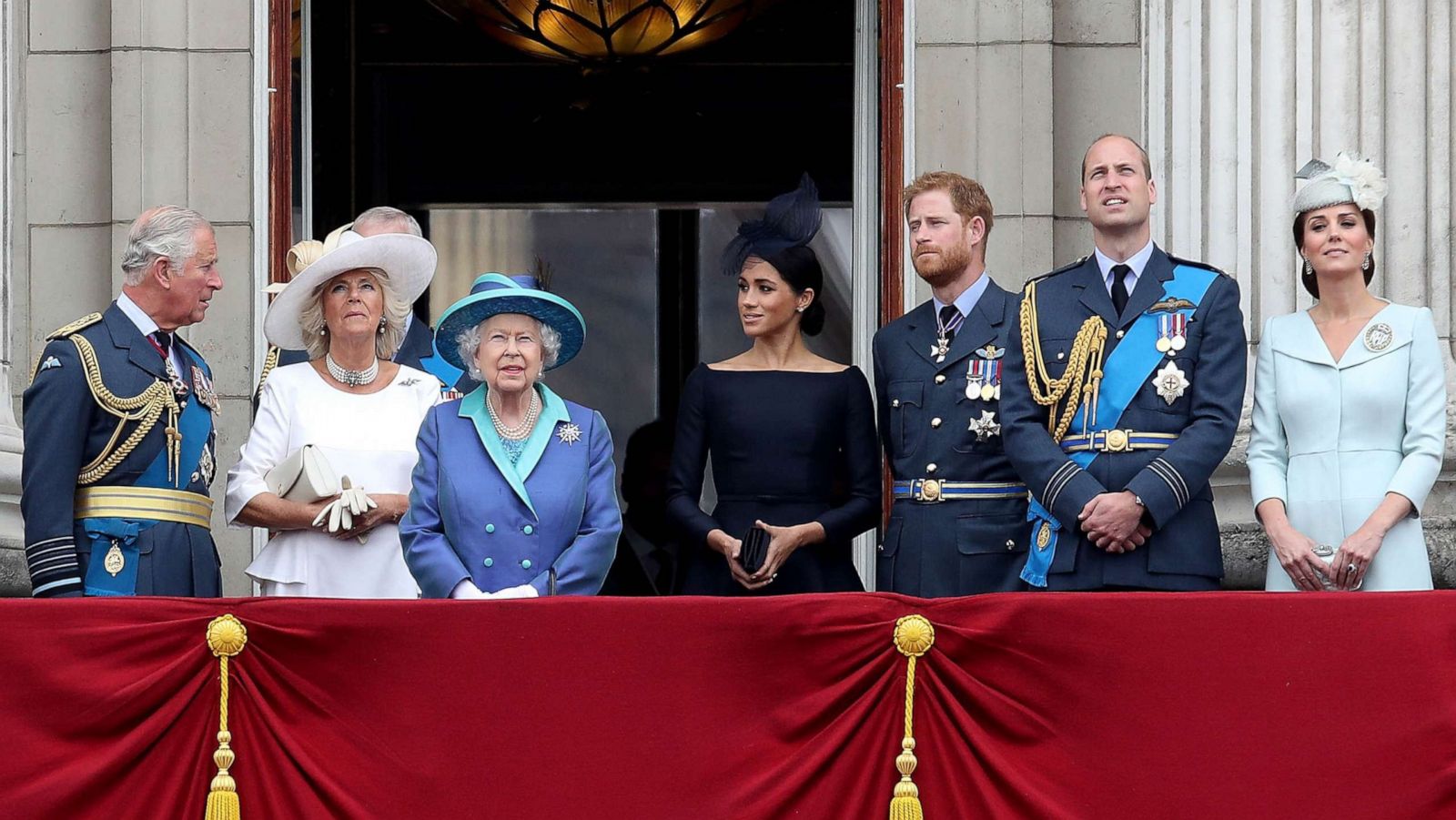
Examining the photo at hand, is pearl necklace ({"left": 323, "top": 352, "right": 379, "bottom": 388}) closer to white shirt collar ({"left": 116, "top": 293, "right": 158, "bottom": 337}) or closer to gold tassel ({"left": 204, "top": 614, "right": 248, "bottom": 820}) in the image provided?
white shirt collar ({"left": 116, "top": 293, "right": 158, "bottom": 337})

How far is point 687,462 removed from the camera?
6.36 metres

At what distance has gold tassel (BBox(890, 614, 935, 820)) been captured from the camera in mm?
5023

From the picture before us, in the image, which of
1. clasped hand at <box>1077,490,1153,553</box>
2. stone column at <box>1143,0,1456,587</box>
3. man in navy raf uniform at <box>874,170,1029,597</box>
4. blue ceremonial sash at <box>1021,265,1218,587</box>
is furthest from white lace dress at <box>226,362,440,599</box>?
stone column at <box>1143,0,1456,587</box>

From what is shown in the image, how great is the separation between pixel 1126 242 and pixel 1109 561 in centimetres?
88

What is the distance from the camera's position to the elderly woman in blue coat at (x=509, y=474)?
223 inches

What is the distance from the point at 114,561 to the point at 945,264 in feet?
7.71

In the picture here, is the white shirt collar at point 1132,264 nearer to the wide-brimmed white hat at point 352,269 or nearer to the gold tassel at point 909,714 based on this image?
the gold tassel at point 909,714

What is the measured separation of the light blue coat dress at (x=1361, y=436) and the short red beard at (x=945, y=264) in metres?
0.91

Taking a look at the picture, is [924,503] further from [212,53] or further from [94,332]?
[212,53]

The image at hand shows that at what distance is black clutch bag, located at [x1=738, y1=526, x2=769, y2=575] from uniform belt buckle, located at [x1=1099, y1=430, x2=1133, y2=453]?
96 centimetres

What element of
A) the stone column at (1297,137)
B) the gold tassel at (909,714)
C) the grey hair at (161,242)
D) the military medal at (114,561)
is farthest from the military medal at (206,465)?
the stone column at (1297,137)

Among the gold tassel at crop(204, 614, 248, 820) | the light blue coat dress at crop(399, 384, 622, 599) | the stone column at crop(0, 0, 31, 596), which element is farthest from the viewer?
the stone column at crop(0, 0, 31, 596)

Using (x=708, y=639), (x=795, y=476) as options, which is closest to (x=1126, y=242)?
(x=795, y=476)

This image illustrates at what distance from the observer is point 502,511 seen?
5699 millimetres
